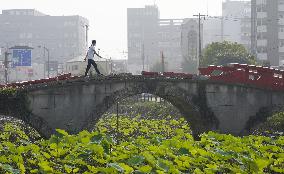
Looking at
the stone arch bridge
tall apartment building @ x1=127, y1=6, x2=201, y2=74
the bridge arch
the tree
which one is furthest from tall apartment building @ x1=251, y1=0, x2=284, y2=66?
tall apartment building @ x1=127, y1=6, x2=201, y2=74

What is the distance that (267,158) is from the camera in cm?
1124

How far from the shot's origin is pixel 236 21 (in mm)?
173000

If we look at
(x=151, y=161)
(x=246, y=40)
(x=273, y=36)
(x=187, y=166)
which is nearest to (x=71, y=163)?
(x=151, y=161)

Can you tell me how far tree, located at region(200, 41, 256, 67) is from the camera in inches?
2237

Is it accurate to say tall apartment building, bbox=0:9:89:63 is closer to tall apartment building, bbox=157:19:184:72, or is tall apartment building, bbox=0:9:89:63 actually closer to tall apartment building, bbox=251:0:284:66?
tall apartment building, bbox=157:19:184:72

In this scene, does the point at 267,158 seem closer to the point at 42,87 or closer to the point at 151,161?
the point at 151,161

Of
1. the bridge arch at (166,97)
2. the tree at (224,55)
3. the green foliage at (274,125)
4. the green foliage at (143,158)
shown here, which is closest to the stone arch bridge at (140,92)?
the bridge arch at (166,97)

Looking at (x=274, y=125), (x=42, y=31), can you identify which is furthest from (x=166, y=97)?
(x=42, y=31)

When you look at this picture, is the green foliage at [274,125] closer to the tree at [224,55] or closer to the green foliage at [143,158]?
the green foliage at [143,158]

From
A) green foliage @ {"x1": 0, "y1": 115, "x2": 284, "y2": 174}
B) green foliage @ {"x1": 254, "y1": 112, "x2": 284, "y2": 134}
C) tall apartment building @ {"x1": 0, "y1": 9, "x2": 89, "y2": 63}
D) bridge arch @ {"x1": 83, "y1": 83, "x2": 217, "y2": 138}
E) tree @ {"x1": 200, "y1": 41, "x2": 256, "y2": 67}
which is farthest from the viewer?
tall apartment building @ {"x1": 0, "y1": 9, "x2": 89, "y2": 63}

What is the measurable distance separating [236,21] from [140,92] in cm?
15507

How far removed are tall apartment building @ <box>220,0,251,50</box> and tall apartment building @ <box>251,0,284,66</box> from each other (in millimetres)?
53712

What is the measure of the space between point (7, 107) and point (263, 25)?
75128mm

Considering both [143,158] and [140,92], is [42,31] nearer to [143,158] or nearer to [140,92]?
[140,92]
